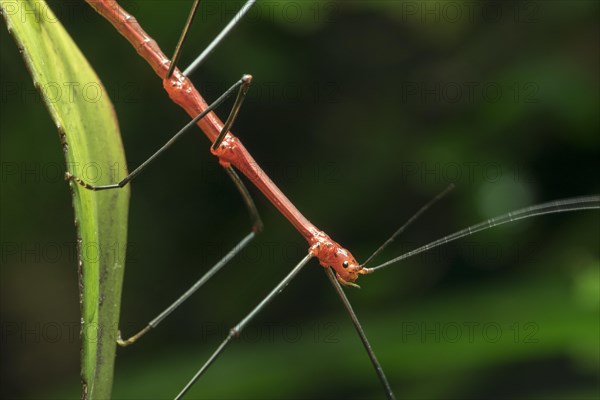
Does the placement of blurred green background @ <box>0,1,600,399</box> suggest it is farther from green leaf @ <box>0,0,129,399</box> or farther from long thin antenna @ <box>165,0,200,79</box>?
green leaf @ <box>0,0,129,399</box>

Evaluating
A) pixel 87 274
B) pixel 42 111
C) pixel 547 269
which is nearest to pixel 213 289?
pixel 42 111

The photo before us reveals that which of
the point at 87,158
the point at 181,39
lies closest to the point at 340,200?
the point at 181,39

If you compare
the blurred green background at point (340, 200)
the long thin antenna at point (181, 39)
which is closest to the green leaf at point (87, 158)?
the long thin antenna at point (181, 39)

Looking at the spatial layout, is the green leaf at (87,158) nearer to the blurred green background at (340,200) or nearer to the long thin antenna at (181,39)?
the long thin antenna at (181,39)

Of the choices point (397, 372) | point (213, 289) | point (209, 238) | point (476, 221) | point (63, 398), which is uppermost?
point (476, 221)

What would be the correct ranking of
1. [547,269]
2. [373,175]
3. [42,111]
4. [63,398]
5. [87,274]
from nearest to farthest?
[87,274] < [63,398] < [42,111] < [547,269] < [373,175]

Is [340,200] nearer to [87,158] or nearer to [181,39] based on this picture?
[181,39]

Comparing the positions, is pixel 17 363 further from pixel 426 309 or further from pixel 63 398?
pixel 426 309
